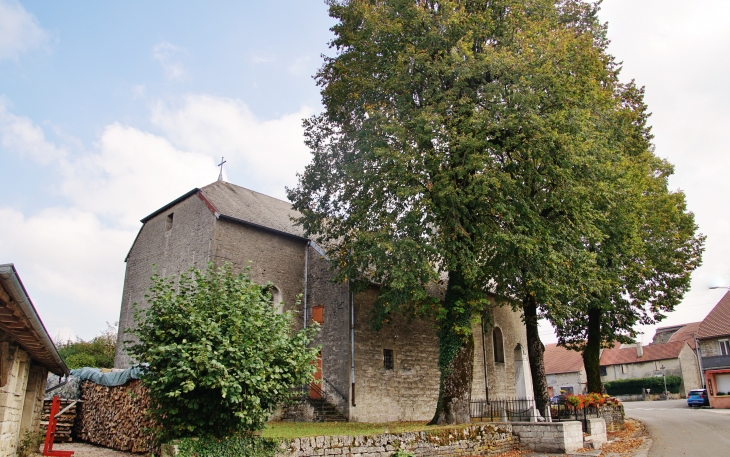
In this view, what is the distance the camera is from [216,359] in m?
8.46

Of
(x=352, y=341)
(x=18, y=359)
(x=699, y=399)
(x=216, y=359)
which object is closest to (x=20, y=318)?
(x=216, y=359)

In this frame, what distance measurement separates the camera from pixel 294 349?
9547 mm

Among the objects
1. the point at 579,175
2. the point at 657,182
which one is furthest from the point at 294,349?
the point at 657,182

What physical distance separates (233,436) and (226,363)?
1469 mm

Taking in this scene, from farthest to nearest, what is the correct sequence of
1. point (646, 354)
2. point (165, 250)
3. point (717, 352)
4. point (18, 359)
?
1. point (646, 354)
2. point (717, 352)
3. point (165, 250)
4. point (18, 359)

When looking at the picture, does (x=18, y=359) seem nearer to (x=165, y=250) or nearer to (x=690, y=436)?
(x=165, y=250)

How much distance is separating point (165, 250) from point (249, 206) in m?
3.98

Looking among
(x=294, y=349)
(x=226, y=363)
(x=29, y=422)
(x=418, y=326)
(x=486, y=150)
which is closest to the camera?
(x=226, y=363)

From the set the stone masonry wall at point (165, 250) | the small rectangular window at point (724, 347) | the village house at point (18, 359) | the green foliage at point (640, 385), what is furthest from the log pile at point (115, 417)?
the green foliage at point (640, 385)

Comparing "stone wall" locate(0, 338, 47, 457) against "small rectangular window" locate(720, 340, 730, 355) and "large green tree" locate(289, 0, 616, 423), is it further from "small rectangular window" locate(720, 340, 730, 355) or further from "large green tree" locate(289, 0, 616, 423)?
"small rectangular window" locate(720, 340, 730, 355)

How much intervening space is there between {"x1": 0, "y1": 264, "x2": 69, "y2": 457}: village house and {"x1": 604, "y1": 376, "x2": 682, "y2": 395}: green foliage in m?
51.6

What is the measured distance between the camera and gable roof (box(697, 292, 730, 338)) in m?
35.9

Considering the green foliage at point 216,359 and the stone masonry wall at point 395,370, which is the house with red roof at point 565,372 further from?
the green foliage at point 216,359

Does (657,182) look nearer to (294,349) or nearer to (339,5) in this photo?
(339,5)
